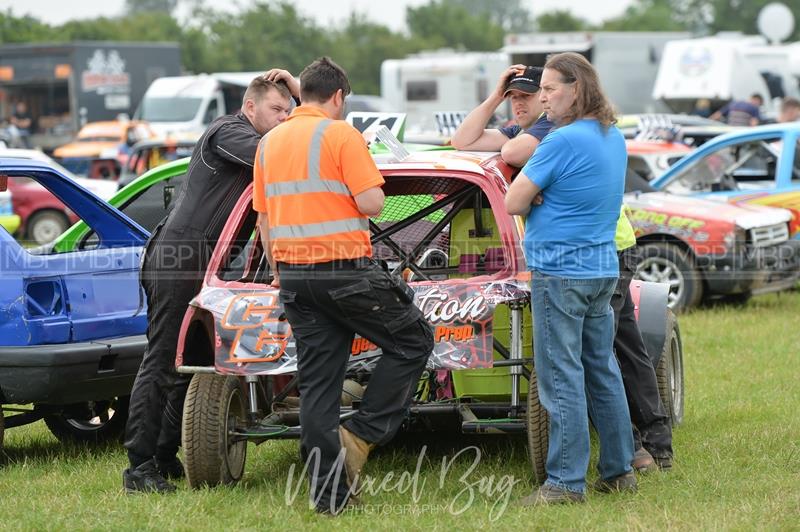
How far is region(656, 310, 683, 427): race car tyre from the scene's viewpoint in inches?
244

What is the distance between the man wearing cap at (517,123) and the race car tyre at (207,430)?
1633mm

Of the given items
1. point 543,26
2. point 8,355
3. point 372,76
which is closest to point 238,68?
point 372,76

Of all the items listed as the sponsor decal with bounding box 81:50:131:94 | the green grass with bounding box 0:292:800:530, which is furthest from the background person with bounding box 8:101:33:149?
A: the green grass with bounding box 0:292:800:530

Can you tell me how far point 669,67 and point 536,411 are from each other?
22.5m

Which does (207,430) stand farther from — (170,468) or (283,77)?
(283,77)

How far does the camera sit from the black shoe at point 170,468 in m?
5.70

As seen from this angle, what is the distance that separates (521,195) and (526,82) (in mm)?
1094

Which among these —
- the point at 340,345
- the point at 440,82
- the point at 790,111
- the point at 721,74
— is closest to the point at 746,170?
the point at 790,111

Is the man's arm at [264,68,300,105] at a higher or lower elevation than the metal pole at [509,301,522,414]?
higher

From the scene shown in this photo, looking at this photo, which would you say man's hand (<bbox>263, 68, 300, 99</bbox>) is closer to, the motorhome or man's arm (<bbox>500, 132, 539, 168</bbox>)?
man's arm (<bbox>500, 132, 539, 168</bbox>)

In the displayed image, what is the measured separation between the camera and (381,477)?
18.6ft

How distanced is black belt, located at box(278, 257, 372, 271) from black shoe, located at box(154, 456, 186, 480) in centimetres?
137

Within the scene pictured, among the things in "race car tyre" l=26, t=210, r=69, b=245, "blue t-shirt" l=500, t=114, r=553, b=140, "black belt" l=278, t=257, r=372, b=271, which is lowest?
"race car tyre" l=26, t=210, r=69, b=245

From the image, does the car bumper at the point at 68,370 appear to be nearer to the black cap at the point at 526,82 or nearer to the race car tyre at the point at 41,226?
the black cap at the point at 526,82
